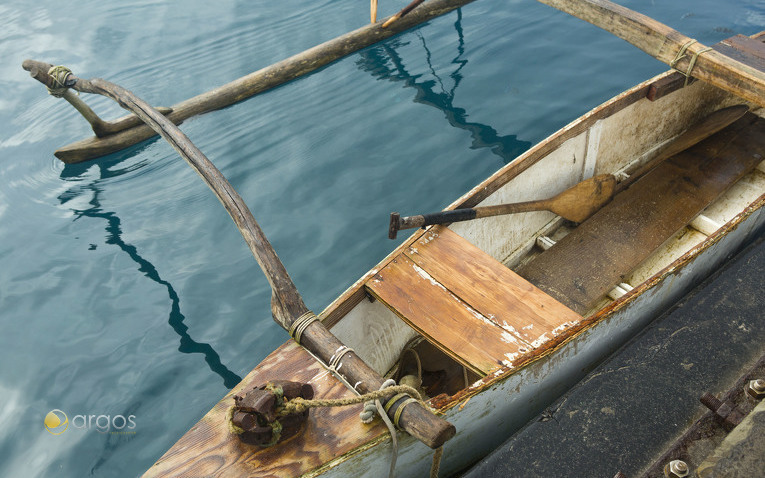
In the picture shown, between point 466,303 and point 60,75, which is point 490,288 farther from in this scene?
point 60,75

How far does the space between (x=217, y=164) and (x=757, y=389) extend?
18.9 ft

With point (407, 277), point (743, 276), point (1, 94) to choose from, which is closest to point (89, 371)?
point (407, 277)

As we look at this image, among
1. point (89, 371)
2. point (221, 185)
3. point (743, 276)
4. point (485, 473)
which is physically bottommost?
point (89, 371)

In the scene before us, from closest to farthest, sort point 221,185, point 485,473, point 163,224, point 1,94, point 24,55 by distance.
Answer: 1. point 485,473
2. point 221,185
3. point 163,224
4. point 1,94
5. point 24,55

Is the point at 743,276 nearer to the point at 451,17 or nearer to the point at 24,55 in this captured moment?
the point at 451,17

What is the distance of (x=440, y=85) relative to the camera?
287 inches

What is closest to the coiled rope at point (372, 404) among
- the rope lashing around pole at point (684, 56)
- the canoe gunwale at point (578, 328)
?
the canoe gunwale at point (578, 328)

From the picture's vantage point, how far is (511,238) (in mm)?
4445

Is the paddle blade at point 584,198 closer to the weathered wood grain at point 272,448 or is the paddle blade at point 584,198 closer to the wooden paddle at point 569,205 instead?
the wooden paddle at point 569,205

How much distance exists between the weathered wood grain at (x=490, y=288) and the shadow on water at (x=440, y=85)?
2769mm

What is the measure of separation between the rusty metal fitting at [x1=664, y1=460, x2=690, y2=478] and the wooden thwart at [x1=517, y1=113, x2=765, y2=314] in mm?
1501

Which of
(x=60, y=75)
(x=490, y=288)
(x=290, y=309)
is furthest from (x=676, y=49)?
(x=60, y=75)

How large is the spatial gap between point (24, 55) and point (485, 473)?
31.3 feet

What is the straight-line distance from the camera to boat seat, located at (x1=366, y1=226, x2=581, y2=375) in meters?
3.01
